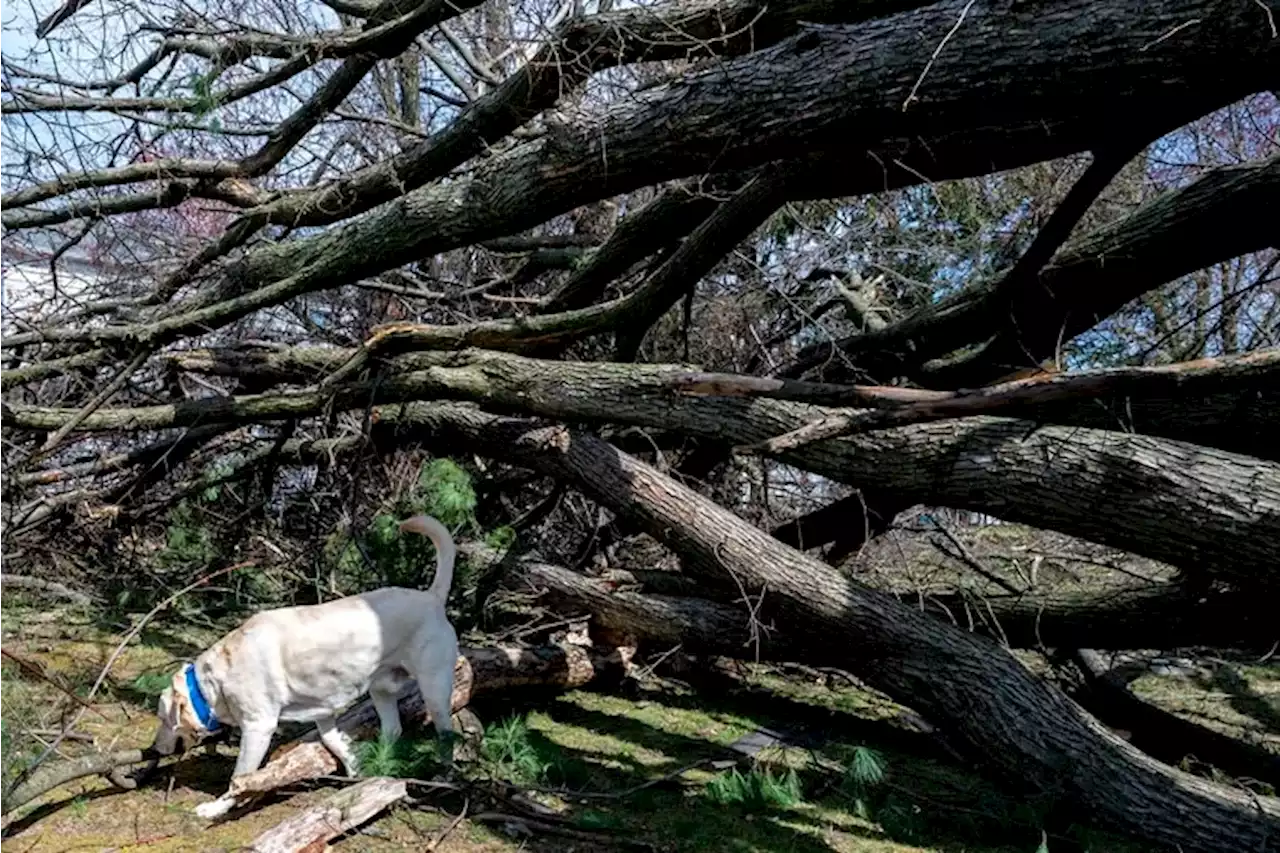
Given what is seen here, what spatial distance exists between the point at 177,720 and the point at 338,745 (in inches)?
26.2

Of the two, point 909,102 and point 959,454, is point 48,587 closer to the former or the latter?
point 959,454

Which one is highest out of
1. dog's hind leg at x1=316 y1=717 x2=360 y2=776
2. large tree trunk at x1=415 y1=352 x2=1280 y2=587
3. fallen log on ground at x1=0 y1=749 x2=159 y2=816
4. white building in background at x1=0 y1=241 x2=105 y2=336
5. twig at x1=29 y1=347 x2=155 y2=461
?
white building in background at x1=0 y1=241 x2=105 y2=336

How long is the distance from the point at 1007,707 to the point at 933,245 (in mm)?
5027

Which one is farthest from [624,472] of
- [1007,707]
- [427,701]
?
[1007,707]

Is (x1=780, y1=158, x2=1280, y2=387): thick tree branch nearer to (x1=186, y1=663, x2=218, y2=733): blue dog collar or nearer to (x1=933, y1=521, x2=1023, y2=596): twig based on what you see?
(x1=933, y1=521, x2=1023, y2=596): twig

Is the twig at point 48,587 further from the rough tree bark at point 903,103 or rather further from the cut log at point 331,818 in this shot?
the cut log at point 331,818

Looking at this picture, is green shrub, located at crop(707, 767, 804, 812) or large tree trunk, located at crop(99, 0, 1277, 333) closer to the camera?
large tree trunk, located at crop(99, 0, 1277, 333)

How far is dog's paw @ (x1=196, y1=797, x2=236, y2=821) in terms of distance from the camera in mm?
4082

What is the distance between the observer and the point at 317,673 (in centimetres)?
438

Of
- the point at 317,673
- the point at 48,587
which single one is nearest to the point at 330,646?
the point at 317,673

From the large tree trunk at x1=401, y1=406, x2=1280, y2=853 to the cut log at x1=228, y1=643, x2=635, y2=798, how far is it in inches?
37.3

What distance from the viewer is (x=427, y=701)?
4715 millimetres

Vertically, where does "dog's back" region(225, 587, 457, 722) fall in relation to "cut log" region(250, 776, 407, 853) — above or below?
above

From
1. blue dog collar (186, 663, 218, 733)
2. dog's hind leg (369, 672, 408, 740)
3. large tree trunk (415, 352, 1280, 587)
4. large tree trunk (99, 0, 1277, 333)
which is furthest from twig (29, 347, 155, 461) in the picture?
dog's hind leg (369, 672, 408, 740)
